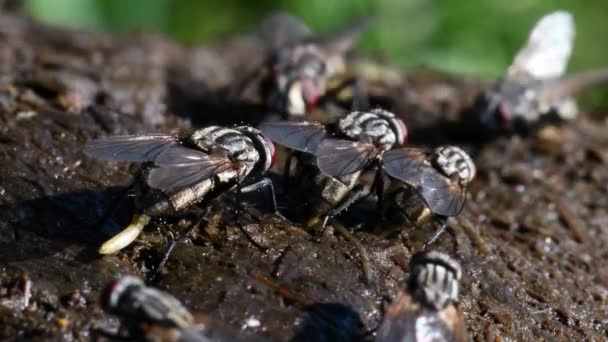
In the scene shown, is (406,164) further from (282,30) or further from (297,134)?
(282,30)

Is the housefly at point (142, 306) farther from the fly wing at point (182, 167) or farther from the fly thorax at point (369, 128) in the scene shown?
the fly thorax at point (369, 128)

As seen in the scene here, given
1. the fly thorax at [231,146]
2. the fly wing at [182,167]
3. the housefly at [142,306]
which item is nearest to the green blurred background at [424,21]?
the fly thorax at [231,146]

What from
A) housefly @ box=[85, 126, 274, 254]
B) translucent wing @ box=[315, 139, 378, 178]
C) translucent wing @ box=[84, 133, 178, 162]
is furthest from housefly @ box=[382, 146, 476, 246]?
translucent wing @ box=[84, 133, 178, 162]

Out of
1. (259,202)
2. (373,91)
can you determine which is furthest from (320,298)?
(373,91)

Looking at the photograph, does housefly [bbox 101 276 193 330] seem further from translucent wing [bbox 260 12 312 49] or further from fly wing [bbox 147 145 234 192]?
translucent wing [bbox 260 12 312 49]

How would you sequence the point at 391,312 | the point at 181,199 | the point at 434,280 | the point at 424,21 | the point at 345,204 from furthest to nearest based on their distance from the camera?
the point at 424,21
the point at 345,204
the point at 181,199
the point at 434,280
the point at 391,312

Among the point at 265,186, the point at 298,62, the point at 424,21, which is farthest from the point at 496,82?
the point at 265,186
